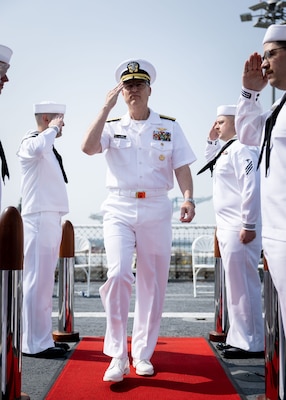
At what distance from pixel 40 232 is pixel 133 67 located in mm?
1654

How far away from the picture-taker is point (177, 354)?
4.44 m

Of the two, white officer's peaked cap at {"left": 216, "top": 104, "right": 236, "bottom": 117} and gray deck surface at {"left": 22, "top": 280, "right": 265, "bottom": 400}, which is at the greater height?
white officer's peaked cap at {"left": 216, "top": 104, "right": 236, "bottom": 117}

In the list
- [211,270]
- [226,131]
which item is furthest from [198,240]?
[226,131]

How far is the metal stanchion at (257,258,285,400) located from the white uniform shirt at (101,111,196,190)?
1.18 meters

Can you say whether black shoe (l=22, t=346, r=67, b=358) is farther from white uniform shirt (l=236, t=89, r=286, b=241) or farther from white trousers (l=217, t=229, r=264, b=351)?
white uniform shirt (l=236, t=89, r=286, b=241)

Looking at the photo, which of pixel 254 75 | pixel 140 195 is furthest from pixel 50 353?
pixel 254 75

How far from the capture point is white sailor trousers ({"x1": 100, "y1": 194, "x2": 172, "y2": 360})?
11.7ft

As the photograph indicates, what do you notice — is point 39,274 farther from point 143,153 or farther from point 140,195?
point 143,153

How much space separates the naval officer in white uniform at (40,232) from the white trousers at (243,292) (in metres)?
1.52

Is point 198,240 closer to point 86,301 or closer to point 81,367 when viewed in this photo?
point 86,301

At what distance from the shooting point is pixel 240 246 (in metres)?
4.47

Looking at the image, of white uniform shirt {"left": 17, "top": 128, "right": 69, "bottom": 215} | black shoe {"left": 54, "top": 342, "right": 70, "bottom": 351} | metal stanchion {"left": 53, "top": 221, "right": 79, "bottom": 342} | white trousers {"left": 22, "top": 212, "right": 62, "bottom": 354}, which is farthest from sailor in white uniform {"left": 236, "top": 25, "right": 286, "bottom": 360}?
metal stanchion {"left": 53, "top": 221, "right": 79, "bottom": 342}

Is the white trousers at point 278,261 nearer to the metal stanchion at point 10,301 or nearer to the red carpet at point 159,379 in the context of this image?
the red carpet at point 159,379

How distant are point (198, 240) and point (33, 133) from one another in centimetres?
591
